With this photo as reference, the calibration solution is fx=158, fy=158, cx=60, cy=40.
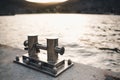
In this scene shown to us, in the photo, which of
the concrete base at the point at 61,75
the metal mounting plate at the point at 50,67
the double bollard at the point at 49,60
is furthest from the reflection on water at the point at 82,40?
the double bollard at the point at 49,60

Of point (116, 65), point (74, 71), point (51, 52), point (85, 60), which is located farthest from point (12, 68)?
point (116, 65)

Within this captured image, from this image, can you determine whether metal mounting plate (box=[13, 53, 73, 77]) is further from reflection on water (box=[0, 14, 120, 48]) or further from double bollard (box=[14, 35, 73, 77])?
reflection on water (box=[0, 14, 120, 48])

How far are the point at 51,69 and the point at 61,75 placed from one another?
284 mm

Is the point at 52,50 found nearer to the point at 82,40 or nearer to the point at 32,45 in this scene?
the point at 32,45

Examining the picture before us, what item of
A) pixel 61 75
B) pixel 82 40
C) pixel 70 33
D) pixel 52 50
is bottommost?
pixel 82 40

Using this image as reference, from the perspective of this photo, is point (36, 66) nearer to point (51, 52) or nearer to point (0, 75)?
point (51, 52)

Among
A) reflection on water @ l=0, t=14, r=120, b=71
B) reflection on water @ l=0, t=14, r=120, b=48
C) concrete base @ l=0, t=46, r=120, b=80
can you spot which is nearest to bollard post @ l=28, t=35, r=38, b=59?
concrete base @ l=0, t=46, r=120, b=80

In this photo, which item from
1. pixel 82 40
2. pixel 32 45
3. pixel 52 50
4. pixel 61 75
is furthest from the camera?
pixel 82 40

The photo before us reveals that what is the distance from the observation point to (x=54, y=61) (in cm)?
400

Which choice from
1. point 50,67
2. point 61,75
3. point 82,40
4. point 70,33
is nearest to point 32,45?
point 50,67

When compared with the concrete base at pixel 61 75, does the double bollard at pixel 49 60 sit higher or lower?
higher

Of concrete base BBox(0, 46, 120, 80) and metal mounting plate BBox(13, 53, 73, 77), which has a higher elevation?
metal mounting plate BBox(13, 53, 73, 77)

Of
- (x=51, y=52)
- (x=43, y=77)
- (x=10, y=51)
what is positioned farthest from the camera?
(x=10, y=51)

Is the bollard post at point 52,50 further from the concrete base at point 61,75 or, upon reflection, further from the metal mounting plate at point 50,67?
the concrete base at point 61,75
